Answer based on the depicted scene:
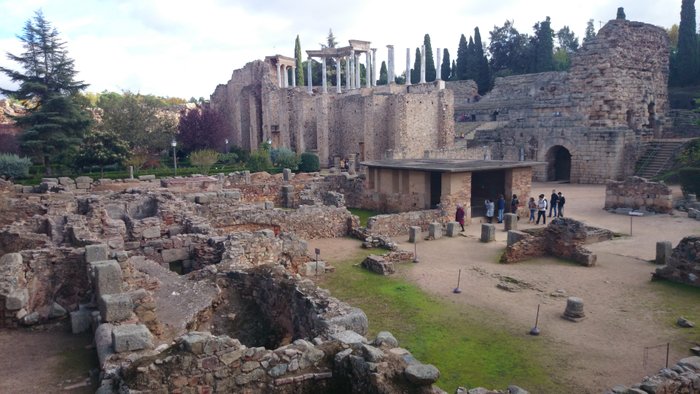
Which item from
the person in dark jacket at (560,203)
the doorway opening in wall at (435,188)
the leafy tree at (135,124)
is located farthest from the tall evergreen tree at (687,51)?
the leafy tree at (135,124)

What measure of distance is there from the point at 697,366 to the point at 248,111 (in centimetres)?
4936

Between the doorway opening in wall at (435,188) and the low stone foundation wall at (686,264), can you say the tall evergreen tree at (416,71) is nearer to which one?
the doorway opening in wall at (435,188)

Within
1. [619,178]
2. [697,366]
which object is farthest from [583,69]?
[697,366]

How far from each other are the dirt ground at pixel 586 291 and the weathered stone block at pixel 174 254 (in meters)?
4.45

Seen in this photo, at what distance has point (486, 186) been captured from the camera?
2731cm

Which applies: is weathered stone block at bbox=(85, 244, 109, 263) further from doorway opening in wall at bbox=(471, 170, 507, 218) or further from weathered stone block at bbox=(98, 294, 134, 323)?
doorway opening in wall at bbox=(471, 170, 507, 218)

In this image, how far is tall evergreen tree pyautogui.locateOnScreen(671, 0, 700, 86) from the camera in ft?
149

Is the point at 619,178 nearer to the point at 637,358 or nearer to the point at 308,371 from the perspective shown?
the point at 637,358

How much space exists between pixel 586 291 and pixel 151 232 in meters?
12.0

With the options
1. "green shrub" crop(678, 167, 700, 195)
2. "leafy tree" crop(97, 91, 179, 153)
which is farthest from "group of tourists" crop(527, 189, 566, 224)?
"leafy tree" crop(97, 91, 179, 153)

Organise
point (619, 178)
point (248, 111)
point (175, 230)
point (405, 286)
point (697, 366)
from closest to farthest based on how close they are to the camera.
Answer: point (697, 366)
point (405, 286)
point (175, 230)
point (619, 178)
point (248, 111)

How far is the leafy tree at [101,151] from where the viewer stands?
33.2 m

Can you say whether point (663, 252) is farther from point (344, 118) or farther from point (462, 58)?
point (462, 58)

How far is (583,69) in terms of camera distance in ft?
126
